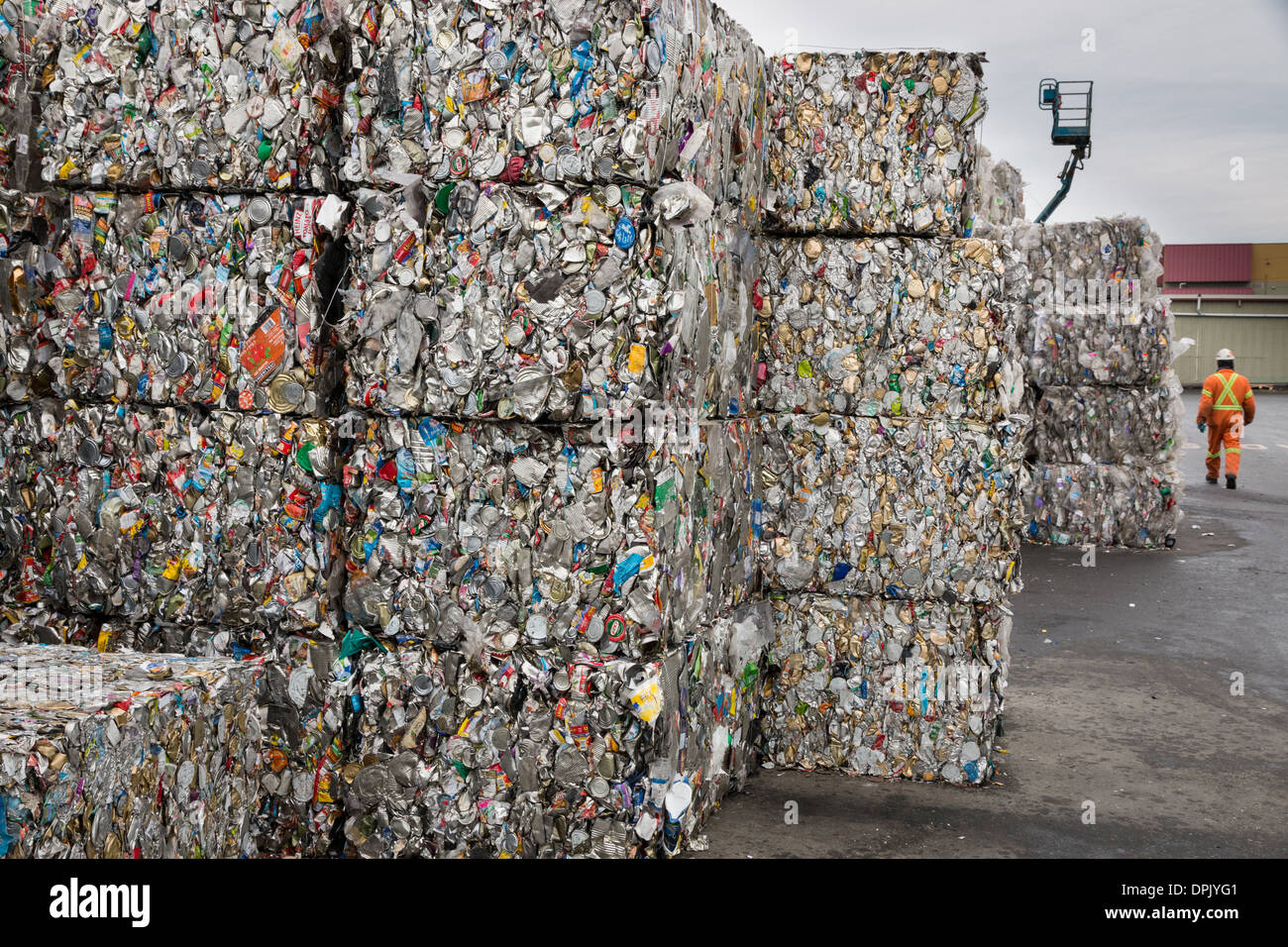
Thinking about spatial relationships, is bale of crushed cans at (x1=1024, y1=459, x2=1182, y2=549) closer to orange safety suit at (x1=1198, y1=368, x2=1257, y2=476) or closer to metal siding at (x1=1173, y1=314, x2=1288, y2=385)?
orange safety suit at (x1=1198, y1=368, x2=1257, y2=476)

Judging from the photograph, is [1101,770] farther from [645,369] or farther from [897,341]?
[645,369]

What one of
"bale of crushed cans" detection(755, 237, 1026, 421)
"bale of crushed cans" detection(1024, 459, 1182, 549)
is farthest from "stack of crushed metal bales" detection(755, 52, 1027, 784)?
"bale of crushed cans" detection(1024, 459, 1182, 549)

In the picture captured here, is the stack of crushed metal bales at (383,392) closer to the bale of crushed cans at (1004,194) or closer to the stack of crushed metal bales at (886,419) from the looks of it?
the stack of crushed metal bales at (886,419)

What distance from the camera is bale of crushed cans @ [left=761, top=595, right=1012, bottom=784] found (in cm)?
441

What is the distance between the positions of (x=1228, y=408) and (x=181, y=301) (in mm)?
12736

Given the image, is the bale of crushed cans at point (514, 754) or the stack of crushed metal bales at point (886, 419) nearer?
the bale of crushed cans at point (514, 754)

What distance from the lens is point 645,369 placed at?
10.1 feet

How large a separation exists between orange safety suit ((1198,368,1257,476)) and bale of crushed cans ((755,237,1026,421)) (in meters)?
9.75

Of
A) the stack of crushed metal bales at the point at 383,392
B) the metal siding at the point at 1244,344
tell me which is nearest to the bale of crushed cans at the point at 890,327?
the stack of crushed metal bales at the point at 383,392

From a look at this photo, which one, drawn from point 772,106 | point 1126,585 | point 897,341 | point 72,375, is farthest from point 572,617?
point 1126,585

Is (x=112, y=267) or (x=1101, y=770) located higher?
(x=112, y=267)

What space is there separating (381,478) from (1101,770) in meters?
3.27

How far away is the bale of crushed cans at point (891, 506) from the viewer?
4387mm

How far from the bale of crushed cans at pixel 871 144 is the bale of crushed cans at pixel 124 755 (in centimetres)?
274
